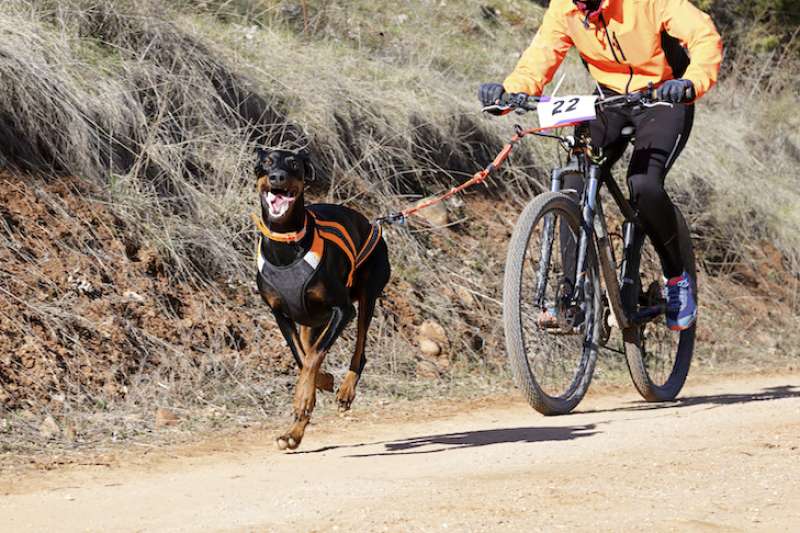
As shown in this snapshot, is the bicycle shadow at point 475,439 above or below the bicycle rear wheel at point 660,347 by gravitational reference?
below

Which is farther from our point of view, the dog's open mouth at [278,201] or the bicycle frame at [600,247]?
the bicycle frame at [600,247]

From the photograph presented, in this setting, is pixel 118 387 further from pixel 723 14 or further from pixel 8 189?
pixel 723 14

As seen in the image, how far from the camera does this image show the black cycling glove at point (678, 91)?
5.94 meters

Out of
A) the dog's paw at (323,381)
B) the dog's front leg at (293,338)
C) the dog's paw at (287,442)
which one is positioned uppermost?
the dog's front leg at (293,338)

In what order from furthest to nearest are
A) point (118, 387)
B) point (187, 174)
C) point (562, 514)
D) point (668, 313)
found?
point (187, 174)
point (668, 313)
point (118, 387)
point (562, 514)

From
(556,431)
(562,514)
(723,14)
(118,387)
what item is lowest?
(118,387)

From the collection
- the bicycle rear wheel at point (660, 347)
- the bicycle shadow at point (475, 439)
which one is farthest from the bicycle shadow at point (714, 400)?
the bicycle shadow at point (475, 439)

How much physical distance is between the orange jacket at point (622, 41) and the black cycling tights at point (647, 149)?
182mm

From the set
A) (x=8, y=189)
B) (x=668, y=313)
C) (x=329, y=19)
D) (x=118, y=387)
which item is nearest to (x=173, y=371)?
(x=118, y=387)

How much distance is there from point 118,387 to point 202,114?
2951 mm

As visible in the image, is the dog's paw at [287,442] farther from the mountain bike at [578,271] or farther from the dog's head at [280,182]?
the mountain bike at [578,271]

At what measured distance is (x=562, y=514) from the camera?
4.06 m

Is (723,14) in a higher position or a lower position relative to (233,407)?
higher

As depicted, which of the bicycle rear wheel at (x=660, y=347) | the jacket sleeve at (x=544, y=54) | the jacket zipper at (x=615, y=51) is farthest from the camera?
the bicycle rear wheel at (x=660, y=347)
